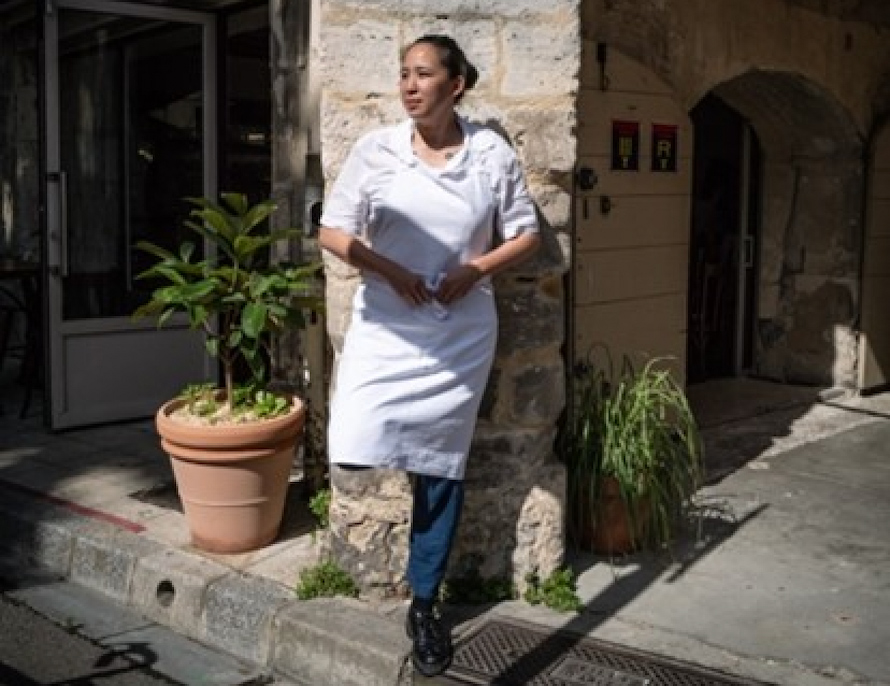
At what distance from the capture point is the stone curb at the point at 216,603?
142 inches

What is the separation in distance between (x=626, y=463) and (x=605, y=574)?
1.36 feet

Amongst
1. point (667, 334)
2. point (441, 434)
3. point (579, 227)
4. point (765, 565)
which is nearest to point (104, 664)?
point (441, 434)

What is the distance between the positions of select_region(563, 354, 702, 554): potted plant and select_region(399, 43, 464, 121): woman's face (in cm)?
147

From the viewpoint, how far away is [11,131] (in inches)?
333

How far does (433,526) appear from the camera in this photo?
343cm

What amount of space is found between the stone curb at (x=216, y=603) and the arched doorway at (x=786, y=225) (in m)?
4.63

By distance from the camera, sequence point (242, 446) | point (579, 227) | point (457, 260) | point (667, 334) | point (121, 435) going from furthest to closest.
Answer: point (121, 435), point (667, 334), point (579, 227), point (242, 446), point (457, 260)

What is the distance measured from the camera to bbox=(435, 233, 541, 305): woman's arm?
3.27 metres

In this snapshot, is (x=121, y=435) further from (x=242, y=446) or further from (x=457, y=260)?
(x=457, y=260)

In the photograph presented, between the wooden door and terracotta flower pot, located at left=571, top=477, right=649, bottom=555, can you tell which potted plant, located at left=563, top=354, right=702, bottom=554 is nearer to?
terracotta flower pot, located at left=571, top=477, right=649, bottom=555

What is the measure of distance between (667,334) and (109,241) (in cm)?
333

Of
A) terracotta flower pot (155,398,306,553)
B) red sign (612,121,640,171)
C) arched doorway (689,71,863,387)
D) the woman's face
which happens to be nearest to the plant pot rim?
terracotta flower pot (155,398,306,553)

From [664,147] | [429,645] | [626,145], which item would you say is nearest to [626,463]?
[429,645]

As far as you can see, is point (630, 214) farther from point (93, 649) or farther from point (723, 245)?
point (93, 649)
